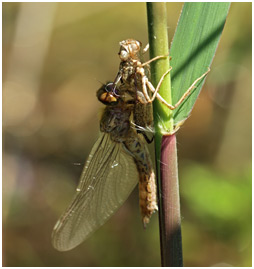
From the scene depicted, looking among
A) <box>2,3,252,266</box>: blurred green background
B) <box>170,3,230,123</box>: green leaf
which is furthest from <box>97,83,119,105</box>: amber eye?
<box>2,3,252,266</box>: blurred green background

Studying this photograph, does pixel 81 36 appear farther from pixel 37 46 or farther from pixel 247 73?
pixel 247 73

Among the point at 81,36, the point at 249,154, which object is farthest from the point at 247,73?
the point at 81,36

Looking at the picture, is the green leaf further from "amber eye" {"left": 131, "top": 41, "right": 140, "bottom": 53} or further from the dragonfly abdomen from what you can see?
the dragonfly abdomen

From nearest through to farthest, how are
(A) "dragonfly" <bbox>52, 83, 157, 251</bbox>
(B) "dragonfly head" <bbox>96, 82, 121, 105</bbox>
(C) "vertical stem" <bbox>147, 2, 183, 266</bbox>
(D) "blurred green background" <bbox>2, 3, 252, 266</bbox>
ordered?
(C) "vertical stem" <bbox>147, 2, 183, 266</bbox>, (B) "dragonfly head" <bbox>96, 82, 121, 105</bbox>, (A) "dragonfly" <bbox>52, 83, 157, 251</bbox>, (D) "blurred green background" <bbox>2, 3, 252, 266</bbox>

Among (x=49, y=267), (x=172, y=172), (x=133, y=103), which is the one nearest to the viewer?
(x=172, y=172)

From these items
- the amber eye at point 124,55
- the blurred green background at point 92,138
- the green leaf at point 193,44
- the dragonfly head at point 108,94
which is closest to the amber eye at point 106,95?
the dragonfly head at point 108,94

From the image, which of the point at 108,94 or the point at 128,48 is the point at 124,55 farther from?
the point at 108,94

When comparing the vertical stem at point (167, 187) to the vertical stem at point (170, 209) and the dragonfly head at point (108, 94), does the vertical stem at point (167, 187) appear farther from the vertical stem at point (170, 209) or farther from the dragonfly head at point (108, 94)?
the dragonfly head at point (108, 94)
